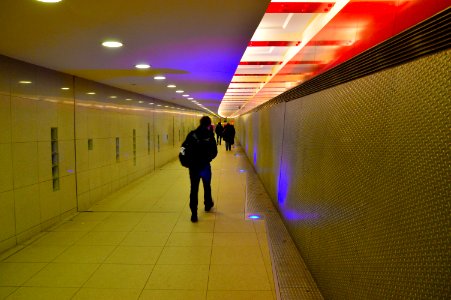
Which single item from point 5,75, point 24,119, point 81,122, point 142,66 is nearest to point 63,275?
point 24,119

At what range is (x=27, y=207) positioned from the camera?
489 centimetres

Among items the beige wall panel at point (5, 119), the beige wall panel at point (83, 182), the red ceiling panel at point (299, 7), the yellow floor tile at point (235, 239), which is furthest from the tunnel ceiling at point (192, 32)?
the yellow floor tile at point (235, 239)

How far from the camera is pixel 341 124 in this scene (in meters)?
2.78

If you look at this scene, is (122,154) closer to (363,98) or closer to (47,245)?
(47,245)

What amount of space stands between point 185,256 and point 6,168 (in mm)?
2481

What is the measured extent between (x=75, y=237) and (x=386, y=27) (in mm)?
4618

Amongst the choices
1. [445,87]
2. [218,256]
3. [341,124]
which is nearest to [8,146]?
[218,256]

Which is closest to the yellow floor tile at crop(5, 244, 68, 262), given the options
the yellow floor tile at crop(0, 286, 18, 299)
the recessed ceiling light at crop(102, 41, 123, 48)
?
the yellow floor tile at crop(0, 286, 18, 299)

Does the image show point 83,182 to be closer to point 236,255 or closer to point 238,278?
point 236,255

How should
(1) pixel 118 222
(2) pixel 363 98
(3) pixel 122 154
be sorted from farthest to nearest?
(3) pixel 122 154 < (1) pixel 118 222 < (2) pixel 363 98

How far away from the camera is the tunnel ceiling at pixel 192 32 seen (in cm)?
279

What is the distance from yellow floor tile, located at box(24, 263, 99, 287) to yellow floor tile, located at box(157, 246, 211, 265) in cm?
79

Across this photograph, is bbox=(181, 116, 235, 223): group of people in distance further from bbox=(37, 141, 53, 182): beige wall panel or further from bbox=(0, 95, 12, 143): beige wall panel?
bbox=(0, 95, 12, 143): beige wall panel

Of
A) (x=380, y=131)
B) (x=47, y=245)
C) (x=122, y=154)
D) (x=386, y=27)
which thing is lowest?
(x=47, y=245)
